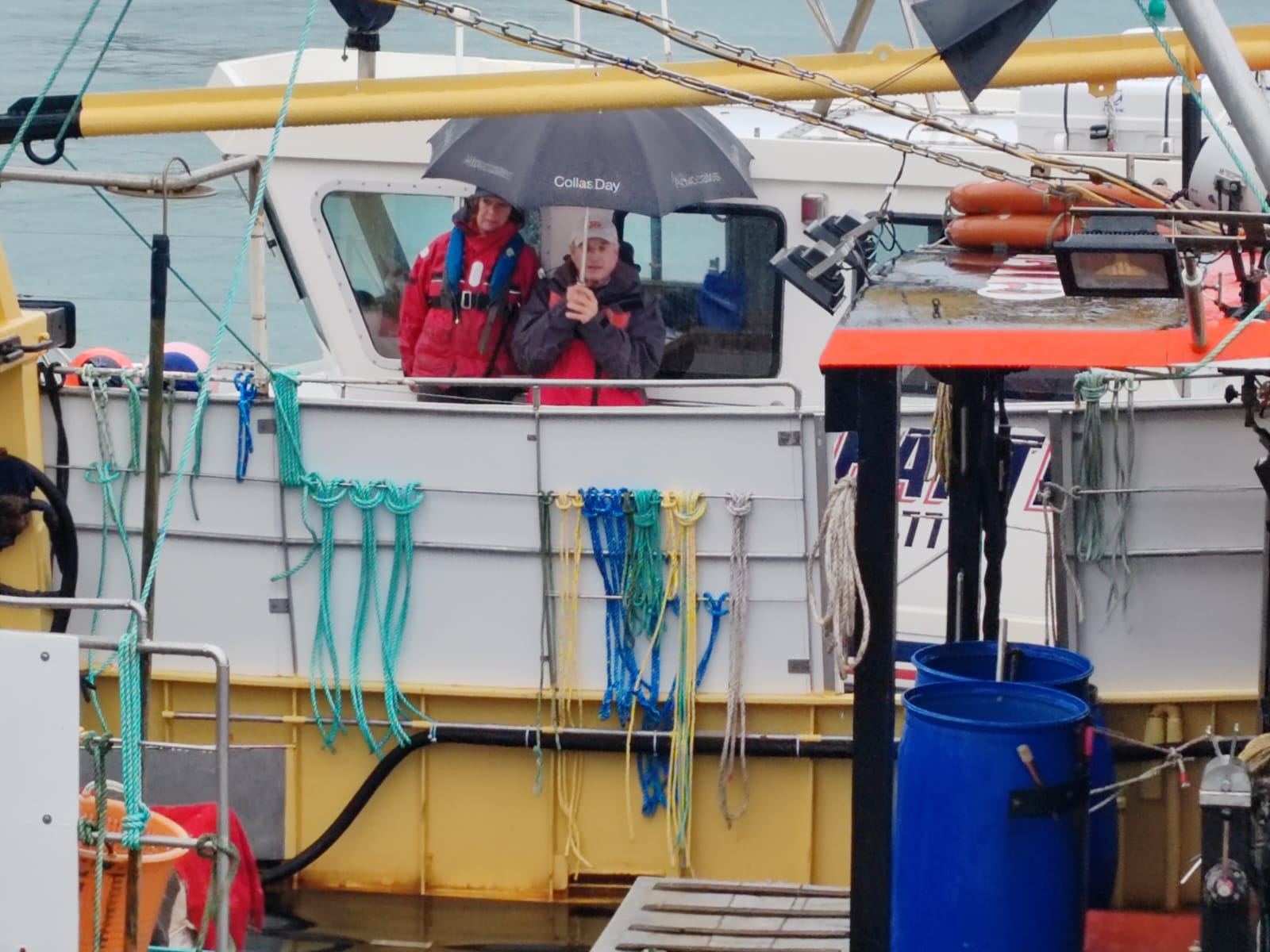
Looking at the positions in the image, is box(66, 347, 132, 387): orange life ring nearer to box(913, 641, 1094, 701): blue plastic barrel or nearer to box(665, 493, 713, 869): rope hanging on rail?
box(665, 493, 713, 869): rope hanging on rail

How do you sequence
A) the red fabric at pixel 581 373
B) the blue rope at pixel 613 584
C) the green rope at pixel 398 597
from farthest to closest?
1. the red fabric at pixel 581 373
2. the green rope at pixel 398 597
3. the blue rope at pixel 613 584

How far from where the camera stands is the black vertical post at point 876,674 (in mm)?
3691

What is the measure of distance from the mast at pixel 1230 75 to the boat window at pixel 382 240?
14.4 feet

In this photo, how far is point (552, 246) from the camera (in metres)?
7.25

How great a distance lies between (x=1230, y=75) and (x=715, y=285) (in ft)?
12.8

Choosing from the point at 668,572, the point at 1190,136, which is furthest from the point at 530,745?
the point at 1190,136

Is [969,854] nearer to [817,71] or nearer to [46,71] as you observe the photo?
[817,71]

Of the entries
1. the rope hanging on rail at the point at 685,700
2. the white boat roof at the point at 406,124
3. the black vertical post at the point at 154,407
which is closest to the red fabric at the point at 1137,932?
the rope hanging on rail at the point at 685,700

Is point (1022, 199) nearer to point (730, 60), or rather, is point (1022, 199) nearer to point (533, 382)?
point (730, 60)

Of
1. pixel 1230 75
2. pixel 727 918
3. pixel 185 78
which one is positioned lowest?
pixel 727 918

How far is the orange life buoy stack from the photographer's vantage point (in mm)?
4426

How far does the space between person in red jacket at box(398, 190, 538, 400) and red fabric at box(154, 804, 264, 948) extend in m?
2.07

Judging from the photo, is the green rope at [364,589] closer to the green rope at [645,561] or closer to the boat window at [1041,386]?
the green rope at [645,561]

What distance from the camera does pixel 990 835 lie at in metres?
3.91
